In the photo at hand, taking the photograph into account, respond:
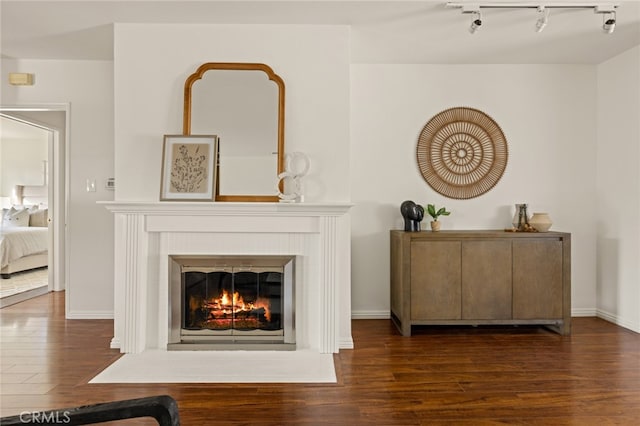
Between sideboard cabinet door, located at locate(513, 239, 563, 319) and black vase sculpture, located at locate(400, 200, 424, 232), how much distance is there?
0.79 meters

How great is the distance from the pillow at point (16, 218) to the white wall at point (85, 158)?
15.6ft

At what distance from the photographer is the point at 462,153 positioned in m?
4.23

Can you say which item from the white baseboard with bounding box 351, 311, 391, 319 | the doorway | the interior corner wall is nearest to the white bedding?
the doorway

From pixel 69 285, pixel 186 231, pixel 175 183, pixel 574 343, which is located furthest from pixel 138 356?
pixel 574 343

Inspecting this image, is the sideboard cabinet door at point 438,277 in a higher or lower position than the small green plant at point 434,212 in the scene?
lower

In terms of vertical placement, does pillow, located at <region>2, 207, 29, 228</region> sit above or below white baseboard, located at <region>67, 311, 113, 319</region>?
above

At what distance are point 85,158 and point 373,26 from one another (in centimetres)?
289

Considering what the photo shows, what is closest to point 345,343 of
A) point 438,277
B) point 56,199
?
point 438,277

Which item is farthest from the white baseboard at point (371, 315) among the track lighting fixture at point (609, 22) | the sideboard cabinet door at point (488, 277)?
the track lighting fixture at point (609, 22)

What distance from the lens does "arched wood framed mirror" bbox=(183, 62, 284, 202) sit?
10.8ft

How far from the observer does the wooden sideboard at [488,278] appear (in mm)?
3637

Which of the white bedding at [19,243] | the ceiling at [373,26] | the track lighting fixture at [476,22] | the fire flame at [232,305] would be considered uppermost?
the ceiling at [373,26]

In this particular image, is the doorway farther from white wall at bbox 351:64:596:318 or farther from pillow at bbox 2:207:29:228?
white wall at bbox 351:64:596:318
